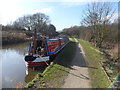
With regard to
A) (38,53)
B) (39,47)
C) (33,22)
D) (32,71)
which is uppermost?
(33,22)

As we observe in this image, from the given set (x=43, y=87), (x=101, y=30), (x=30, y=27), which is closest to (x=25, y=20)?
(x=30, y=27)

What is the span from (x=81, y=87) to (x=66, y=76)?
62.8 inches

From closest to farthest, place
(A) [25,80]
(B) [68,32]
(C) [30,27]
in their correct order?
1. (A) [25,80]
2. (C) [30,27]
3. (B) [68,32]

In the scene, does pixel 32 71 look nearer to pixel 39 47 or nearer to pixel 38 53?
pixel 38 53

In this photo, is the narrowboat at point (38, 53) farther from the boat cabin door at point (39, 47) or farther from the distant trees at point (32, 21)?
the distant trees at point (32, 21)

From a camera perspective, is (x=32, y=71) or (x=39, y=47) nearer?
(x=32, y=71)

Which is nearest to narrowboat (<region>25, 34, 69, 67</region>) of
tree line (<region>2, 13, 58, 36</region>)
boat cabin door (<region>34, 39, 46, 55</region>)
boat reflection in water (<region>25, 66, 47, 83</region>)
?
boat cabin door (<region>34, 39, 46, 55</region>)

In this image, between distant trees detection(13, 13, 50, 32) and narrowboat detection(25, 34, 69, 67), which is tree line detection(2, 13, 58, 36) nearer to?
distant trees detection(13, 13, 50, 32)

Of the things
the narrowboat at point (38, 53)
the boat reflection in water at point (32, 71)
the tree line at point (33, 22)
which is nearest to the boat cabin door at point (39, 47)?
the narrowboat at point (38, 53)

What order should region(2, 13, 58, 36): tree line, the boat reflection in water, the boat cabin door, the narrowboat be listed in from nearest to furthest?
the boat reflection in water
the narrowboat
the boat cabin door
region(2, 13, 58, 36): tree line

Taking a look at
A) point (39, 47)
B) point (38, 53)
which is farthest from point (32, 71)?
point (39, 47)

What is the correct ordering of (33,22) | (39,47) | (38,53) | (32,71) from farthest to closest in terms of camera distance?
(33,22) < (39,47) < (38,53) < (32,71)

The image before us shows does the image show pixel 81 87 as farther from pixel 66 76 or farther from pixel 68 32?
pixel 68 32

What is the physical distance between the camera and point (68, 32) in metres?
82.0
